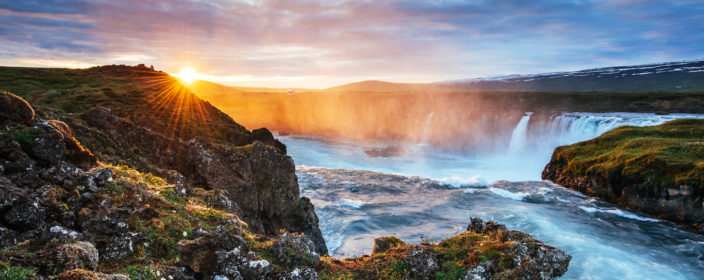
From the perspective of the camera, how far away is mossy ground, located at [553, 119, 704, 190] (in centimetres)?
2631

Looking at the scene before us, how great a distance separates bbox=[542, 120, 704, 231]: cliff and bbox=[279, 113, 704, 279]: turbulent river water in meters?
1.39

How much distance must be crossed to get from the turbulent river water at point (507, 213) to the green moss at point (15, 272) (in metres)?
18.2

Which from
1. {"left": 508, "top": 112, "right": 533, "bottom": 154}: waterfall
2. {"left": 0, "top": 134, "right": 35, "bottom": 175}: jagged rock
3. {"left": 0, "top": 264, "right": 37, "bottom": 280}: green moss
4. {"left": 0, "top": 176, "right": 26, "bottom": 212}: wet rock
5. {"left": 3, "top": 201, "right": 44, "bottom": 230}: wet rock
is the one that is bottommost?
{"left": 508, "top": 112, "right": 533, "bottom": 154}: waterfall

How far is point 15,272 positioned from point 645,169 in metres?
37.8

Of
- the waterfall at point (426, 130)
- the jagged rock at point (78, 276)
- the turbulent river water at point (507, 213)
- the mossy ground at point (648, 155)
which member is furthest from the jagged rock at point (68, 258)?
the waterfall at point (426, 130)

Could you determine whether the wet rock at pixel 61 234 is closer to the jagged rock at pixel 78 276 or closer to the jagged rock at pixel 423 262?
the jagged rock at pixel 78 276

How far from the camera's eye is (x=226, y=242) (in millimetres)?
7379

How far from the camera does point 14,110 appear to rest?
765 cm

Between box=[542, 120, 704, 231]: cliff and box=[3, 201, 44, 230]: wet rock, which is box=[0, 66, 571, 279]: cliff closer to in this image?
box=[3, 201, 44, 230]: wet rock

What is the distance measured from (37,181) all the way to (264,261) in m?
5.01

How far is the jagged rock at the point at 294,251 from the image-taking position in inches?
316

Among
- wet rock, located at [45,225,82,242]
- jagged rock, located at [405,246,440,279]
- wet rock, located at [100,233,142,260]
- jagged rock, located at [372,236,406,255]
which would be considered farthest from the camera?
jagged rock, located at [372,236,406,255]

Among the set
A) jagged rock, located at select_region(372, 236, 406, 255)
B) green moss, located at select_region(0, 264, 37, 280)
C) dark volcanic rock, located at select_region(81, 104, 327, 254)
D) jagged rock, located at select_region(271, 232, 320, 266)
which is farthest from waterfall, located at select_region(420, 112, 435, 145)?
green moss, located at select_region(0, 264, 37, 280)

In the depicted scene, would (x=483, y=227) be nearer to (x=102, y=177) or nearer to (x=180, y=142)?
(x=102, y=177)
